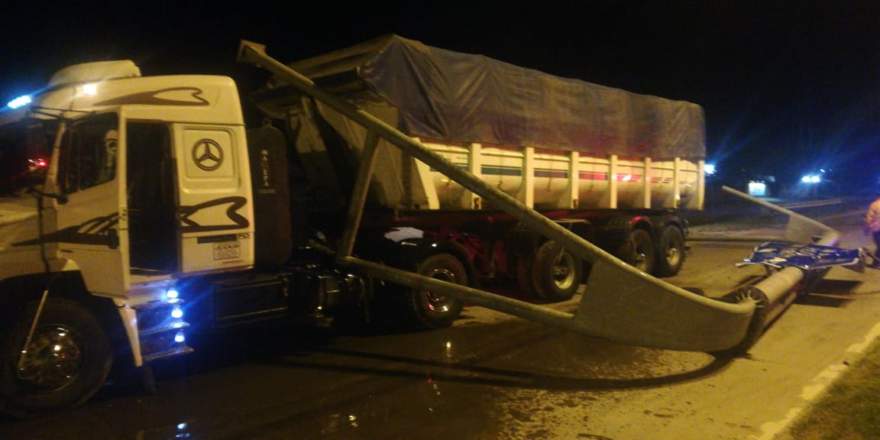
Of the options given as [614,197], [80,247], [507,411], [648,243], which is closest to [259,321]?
[80,247]

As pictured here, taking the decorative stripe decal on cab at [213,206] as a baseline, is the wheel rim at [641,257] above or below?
below

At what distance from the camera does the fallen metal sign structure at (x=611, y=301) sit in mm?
5969

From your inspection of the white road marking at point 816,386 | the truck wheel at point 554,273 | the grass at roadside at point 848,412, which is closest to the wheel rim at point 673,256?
the truck wheel at point 554,273

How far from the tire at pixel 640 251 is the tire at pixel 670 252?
186 mm

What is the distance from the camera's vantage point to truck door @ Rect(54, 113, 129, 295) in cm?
568

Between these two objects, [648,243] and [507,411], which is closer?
[507,411]

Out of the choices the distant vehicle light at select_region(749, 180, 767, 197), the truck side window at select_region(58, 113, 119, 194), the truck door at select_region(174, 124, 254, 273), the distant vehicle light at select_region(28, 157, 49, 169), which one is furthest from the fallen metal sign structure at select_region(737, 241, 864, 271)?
the distant vehicle light at select_region(749, 180, 767, 197)

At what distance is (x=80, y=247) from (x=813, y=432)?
5741 millimetres

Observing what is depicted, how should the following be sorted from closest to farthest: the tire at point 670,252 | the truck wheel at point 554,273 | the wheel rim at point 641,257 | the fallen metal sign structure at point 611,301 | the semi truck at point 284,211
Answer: the semi truck at point 284,211
the fallen metal sign structure at point 611,301
the truck wheel at point 554,273
the wheel rim at point 641,257
the tire at point 670,252

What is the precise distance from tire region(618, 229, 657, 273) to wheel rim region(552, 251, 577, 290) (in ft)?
5.00

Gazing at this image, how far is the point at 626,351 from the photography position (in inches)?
Answer: 291

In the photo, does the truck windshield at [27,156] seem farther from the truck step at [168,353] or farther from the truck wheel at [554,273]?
the truck wheel at [554,273]

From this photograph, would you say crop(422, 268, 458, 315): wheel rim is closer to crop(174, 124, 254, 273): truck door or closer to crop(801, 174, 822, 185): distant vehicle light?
crop(174, 124, 254, 273): truck door

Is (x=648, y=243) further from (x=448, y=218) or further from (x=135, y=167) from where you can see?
(x=135, y=167)
